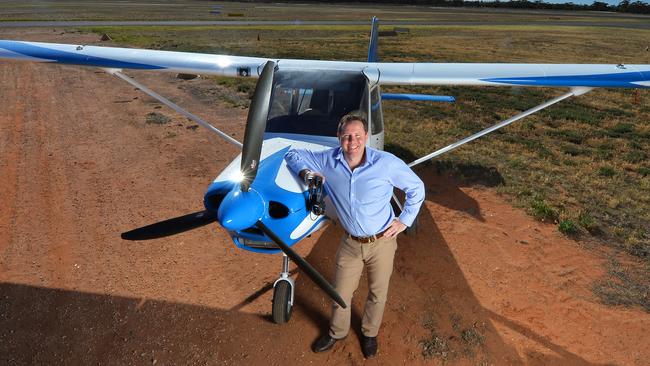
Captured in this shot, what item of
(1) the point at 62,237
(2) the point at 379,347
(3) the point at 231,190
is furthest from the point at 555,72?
(1) the point at 62,237

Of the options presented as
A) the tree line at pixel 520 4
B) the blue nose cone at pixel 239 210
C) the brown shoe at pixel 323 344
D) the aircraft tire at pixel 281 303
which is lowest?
the brown shoe at pixel 323 344

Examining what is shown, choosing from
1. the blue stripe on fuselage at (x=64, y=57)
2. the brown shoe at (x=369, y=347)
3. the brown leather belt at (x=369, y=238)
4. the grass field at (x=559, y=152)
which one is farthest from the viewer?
the blue stripe on fuselage at (x=64, y=57)

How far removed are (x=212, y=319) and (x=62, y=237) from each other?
3.09 m

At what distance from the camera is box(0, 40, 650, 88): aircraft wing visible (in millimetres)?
5691

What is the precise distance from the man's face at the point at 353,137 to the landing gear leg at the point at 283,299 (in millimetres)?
1601

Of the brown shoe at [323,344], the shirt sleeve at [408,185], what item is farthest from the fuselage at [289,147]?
the brown shoe at [323,344]

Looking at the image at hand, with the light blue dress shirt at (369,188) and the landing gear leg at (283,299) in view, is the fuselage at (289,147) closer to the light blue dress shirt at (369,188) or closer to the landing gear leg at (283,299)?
the light blue dress shirt at (369,188)

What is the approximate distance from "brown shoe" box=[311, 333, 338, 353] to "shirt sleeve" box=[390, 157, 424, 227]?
155cm

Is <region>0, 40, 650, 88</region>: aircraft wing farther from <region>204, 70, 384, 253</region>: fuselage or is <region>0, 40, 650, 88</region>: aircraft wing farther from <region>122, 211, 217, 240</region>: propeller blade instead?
<region>122, 211, 217, 240</region>: propeller blade

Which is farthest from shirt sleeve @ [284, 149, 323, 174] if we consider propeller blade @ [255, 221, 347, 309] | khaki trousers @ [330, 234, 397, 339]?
khaki trousers @ [330, 234, 397, 339]

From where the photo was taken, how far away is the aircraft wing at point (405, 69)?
569 centimetres

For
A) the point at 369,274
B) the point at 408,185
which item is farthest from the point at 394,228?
the point at 369,274

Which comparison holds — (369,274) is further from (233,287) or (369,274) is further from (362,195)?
(233,287)

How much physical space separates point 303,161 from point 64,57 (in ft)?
18.2
